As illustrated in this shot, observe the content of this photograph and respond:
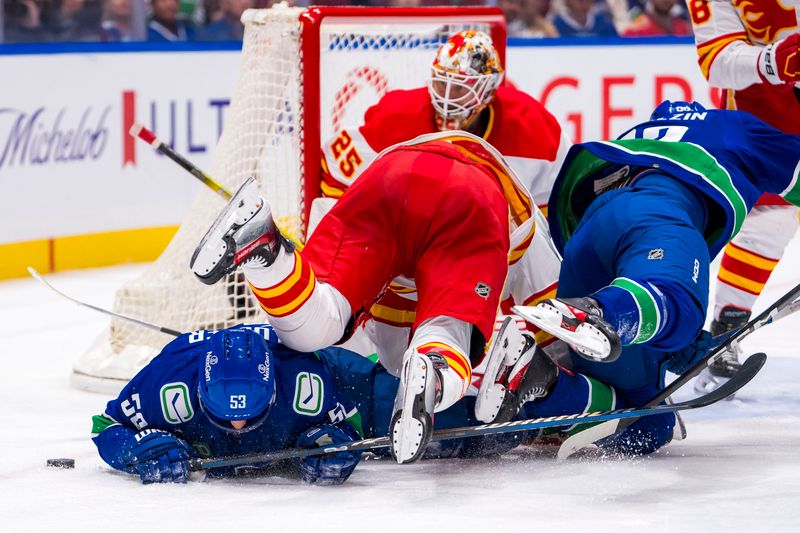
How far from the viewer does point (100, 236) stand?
5793 mm

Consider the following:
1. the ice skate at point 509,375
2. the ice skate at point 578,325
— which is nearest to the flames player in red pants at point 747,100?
the ice skate at point 509,375

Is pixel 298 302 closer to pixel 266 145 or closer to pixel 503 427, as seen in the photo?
pixel 503 427

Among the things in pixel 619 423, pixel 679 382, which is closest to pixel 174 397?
pixel 619 423

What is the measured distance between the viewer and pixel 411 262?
2979 millimetres

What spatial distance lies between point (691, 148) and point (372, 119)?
103cm

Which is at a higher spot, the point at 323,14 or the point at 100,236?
the point at 323,14

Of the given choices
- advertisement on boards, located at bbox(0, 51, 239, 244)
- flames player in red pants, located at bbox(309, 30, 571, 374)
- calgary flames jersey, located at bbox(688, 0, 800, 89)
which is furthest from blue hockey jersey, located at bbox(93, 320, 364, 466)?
advertisement on boards, located at bbox(0, 51, 239, 244)

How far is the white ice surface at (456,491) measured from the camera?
98.1 inches

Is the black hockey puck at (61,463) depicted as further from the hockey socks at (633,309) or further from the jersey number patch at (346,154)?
the jersey number patch at (346,154)

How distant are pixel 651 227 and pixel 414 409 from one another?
62cm

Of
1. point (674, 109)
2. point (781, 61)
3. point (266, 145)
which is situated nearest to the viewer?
point (674, 109)

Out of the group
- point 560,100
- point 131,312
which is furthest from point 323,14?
point 560,100

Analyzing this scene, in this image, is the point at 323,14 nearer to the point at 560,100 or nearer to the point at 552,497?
the point at 552,497

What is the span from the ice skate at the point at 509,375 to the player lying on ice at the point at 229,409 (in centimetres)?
1
